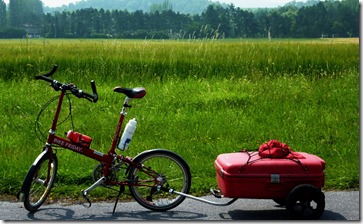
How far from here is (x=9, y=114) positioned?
336 inches

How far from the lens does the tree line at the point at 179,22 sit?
8492 millimetres

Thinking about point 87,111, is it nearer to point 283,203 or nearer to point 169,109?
point 169,109

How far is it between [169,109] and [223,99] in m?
0.83

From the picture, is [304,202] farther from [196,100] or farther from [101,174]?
[196,100]

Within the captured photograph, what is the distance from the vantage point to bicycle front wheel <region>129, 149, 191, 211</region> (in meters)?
5.06

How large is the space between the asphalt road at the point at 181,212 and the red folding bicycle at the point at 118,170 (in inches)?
3.4

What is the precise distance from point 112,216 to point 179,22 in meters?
5.35

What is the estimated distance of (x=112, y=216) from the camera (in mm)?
5113

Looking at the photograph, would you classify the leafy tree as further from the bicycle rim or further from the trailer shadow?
the trailer shadow

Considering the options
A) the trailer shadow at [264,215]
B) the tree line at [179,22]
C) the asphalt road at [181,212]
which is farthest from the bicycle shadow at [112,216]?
the tree line at [179,22]

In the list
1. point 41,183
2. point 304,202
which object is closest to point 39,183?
point 41,183

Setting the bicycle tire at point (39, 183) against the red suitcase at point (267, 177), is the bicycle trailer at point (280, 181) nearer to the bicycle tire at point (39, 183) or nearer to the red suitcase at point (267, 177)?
the red suitcase at point (267, 177)

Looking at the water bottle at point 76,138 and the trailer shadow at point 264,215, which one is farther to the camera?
the trailer shadow at point 264,215

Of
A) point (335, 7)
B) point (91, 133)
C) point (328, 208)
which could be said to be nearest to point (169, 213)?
point (328, 208)
